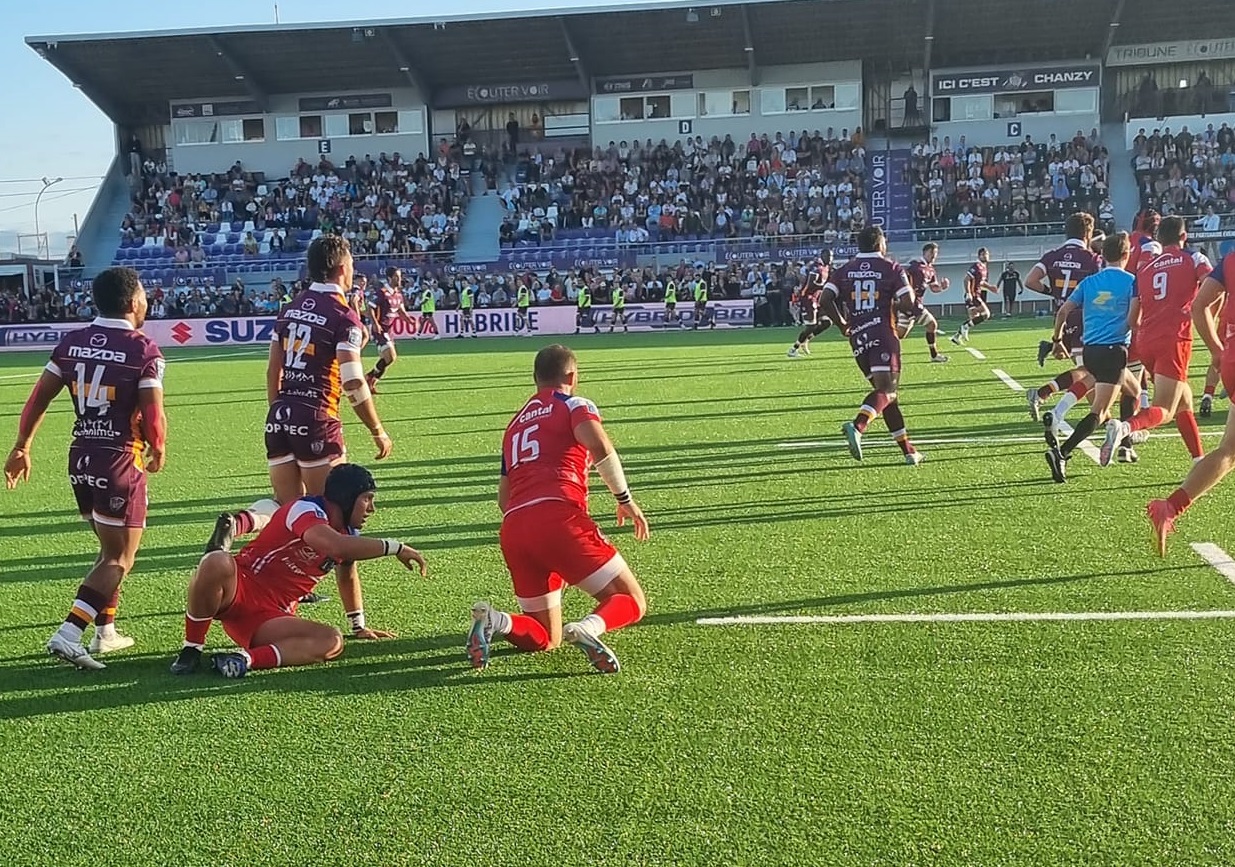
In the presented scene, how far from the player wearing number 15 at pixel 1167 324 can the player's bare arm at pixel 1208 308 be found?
1.55 meters

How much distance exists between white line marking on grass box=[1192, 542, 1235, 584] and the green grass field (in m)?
0.08

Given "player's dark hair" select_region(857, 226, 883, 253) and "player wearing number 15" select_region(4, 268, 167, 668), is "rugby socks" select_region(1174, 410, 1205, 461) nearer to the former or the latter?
"player's dark hair" select_region(857, 226, 883, 253)

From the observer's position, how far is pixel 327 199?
150ft

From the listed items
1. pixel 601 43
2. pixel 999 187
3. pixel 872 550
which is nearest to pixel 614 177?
pixel 601 43

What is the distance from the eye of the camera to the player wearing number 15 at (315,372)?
6500 mm

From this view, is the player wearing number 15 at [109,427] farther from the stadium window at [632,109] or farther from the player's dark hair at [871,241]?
the stadium window at [632,109]

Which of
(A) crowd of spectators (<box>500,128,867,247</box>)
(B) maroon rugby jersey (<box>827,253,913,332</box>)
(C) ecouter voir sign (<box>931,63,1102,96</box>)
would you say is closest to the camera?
(B) maroon rugby jersey (<box>827,253,913,332</box>)

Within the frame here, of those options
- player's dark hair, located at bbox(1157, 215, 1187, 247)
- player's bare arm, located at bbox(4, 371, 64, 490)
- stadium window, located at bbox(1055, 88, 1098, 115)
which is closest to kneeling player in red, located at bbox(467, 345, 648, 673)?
player's bare arm, located at bbox(4, 371, 64, 490)

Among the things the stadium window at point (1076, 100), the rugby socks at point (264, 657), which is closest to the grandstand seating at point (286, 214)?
the stadium window at point (1076, 100)

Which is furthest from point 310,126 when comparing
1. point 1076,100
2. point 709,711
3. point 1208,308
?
point 709,711

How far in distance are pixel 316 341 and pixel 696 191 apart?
37861 millimetres

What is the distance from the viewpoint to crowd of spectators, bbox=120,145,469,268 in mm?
43719

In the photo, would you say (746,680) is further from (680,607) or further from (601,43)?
(601,43)

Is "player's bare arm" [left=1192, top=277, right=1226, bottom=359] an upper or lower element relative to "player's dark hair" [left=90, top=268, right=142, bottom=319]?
lower
